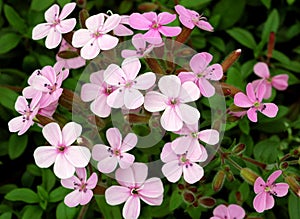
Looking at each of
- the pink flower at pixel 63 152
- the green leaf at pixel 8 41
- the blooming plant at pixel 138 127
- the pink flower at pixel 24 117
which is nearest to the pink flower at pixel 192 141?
the blooming plant at pixel 138 127

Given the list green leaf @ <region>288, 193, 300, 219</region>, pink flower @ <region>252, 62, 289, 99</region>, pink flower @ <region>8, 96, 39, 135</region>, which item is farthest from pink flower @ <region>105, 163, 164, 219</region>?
pink flower @ <region>252, 62, 289, 99</region>

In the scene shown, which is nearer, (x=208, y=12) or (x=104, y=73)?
(x=104, y=73)

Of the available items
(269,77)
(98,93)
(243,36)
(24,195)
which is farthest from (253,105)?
(24,195)

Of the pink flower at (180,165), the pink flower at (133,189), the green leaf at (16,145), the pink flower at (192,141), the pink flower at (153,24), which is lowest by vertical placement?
the green leaf at (16,145)

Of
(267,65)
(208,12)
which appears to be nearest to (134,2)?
(208,12)

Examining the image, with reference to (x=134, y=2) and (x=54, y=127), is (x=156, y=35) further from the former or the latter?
(x=134, y=2)

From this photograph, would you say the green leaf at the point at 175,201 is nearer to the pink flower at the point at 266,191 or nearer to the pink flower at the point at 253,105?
the pink flower at the point at 266,191
